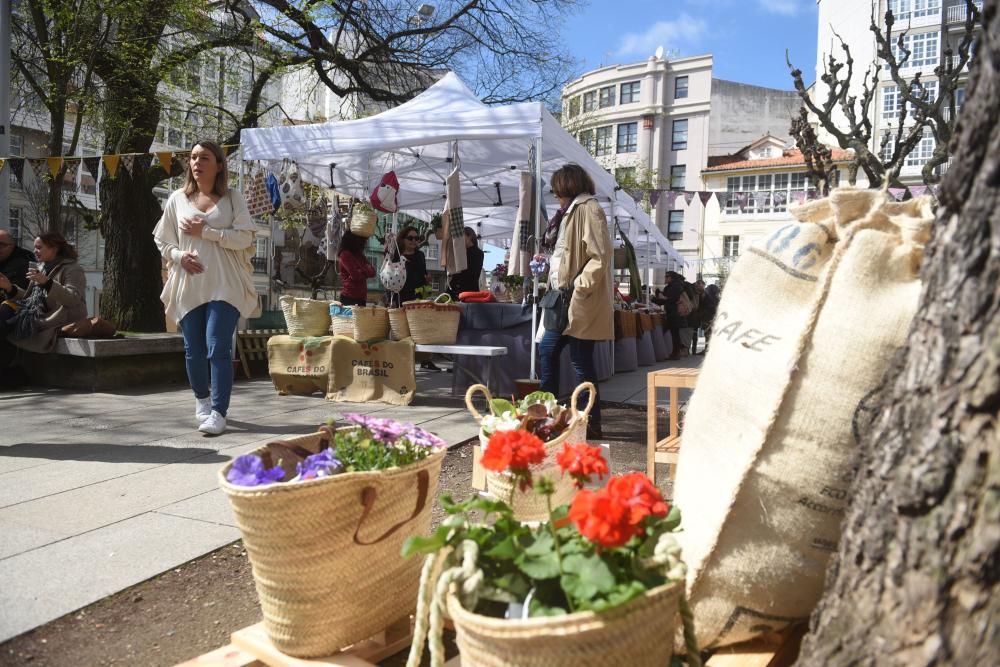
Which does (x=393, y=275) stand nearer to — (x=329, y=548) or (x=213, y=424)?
(x=213, y=424)

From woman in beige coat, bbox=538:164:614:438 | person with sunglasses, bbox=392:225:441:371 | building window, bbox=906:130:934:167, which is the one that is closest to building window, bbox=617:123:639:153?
building window, bbox=906:130:934:167

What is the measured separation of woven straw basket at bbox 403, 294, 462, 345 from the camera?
6023mm

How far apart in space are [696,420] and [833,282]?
429 mm

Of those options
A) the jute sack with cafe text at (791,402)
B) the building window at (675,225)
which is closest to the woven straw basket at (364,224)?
the jute sack with cafe text at (791,402)

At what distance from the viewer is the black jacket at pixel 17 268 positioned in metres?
6.71

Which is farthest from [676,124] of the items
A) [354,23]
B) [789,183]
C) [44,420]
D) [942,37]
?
[44,420]

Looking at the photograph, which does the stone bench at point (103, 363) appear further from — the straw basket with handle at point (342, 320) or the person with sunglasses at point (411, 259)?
the person with sunglasses at point (411, 259)

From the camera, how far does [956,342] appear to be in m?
0.95

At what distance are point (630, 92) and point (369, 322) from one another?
5174 cm

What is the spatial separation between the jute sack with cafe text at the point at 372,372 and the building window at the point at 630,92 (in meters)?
50.8

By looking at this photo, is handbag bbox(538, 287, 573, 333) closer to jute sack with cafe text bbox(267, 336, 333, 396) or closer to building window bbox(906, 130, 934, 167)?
jute sack with cafe text bbox(267, 336, 333, 396)

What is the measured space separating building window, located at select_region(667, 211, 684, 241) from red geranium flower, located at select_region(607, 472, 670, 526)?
48.3m

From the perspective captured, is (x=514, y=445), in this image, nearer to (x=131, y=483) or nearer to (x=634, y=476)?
(x=634, y=476)

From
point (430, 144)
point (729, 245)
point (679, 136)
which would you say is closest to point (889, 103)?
point (729, 245)
